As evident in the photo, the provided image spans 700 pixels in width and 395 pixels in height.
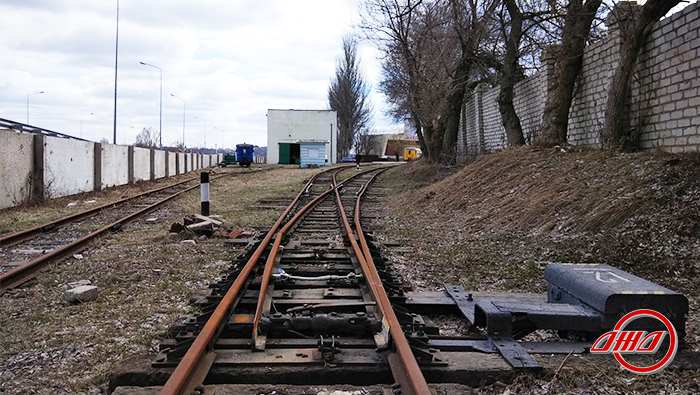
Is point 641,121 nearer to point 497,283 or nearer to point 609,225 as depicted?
point 609,225

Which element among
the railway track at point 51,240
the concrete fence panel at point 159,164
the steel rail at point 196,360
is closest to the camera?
the steel rail at point 196,360

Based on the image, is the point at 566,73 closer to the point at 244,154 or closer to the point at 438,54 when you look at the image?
the point at 438,54

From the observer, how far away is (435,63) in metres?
19.7

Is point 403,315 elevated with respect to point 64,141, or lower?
lower

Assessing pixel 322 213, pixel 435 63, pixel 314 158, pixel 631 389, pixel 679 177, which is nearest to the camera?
pixel 631 389

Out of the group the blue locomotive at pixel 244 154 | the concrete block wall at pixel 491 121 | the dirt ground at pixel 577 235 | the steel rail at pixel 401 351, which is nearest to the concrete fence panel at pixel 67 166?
the dirt ground at pixel 577 235

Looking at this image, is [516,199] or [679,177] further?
[516,199]

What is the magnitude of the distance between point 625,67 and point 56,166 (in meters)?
13.5

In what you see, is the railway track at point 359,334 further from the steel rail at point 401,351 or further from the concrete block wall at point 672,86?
the concrete block wall at point 672,86

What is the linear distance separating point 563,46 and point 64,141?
43.1 feet

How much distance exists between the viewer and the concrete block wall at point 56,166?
12.0m

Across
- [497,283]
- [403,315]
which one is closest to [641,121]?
[497,283]

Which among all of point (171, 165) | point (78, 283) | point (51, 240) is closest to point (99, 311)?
point (78, 283)

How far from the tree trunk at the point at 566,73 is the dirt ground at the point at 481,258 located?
49.1 inches
